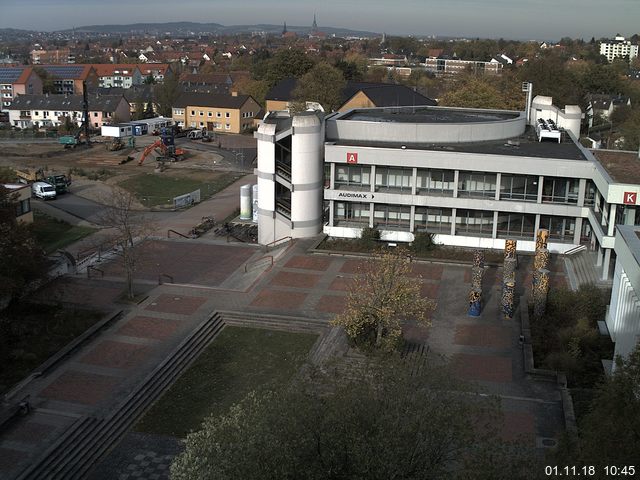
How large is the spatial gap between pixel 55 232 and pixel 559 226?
31.0 metres

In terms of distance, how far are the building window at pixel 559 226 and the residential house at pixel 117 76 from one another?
123674 mm

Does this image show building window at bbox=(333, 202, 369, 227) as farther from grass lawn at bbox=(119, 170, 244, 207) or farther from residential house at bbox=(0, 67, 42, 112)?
residential house at bbox=(0, 67, 42, 112)

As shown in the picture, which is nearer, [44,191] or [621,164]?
[621,164]

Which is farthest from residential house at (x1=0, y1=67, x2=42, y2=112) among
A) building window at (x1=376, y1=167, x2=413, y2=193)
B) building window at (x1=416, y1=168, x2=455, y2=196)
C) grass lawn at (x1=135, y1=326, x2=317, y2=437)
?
grass lawn at (x1=135, y1=326, x2=317, y2=437)

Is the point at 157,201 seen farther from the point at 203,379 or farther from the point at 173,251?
Answer: the point at 203,379

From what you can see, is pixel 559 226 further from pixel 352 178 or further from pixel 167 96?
pixel 167 96

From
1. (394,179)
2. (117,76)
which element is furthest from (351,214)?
(117,76)

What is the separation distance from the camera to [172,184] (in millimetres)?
61562

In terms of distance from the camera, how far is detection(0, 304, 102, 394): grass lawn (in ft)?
83.5

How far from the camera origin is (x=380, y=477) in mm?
12750

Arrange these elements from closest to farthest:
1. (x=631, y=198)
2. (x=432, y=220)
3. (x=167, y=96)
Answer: (x=631, y=198) < (x=432, y=220) < (x=167, y=96)

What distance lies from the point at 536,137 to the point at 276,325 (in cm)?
2660

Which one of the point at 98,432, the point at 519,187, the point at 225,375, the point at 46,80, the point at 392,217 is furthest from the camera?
the point at 46,80

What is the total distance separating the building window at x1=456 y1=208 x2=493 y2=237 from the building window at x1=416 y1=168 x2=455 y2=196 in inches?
58.2
